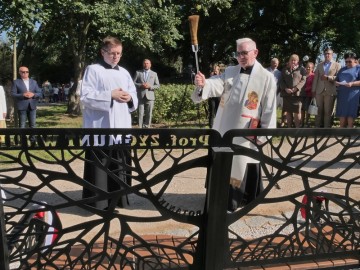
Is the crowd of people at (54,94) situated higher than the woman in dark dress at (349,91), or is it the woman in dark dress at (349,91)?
the woman in dark dress at (349,91)

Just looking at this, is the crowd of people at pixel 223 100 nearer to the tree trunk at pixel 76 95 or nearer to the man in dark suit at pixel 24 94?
the man in dark suit at pixel 24 94

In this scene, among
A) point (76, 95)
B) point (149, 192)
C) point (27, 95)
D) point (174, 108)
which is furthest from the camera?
point (76, 95)

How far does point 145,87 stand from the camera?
35.7 feet

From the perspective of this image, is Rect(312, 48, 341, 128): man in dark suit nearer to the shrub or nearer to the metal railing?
the shrub

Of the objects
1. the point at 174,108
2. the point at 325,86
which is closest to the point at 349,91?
the point at 325,86

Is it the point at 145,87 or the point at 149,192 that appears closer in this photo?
the point at 149,192

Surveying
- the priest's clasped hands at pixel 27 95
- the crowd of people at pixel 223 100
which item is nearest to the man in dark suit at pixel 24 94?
the priest's clasped hands at pixel 27 95

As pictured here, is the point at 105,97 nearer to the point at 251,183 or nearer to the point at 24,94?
the point at 251,183

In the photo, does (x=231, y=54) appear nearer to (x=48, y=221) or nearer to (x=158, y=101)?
(x=158, y=101)

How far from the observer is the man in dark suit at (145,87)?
36.0ft

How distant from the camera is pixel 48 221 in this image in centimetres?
252

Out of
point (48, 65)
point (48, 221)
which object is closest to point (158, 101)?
point (48, 221)

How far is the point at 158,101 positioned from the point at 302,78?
486cm

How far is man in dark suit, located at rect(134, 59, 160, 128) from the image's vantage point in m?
11.0
